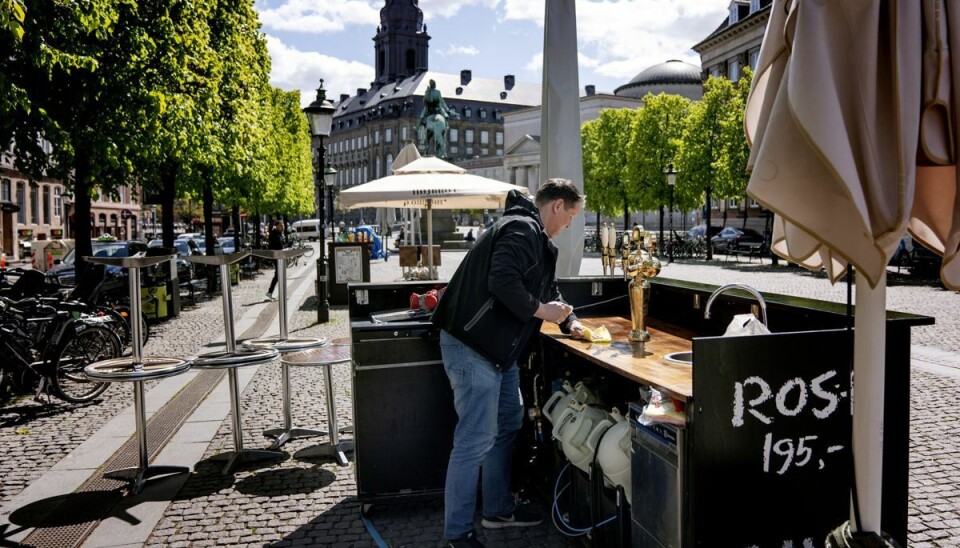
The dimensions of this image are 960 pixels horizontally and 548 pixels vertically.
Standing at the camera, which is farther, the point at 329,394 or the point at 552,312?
the point at 329,394

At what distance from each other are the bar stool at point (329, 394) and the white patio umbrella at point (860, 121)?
4019 millimetres

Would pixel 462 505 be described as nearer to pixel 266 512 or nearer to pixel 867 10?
pixel 266 512

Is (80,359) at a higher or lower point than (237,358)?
lower

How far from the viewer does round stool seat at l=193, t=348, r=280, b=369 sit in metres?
5.42

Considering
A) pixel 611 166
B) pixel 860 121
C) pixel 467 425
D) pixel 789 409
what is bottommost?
pixel 467 425

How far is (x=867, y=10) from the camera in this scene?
2324 mm

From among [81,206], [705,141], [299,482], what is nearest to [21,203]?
[81,206]

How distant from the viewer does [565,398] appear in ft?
15.7

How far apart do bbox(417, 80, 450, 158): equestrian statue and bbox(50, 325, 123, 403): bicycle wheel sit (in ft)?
107

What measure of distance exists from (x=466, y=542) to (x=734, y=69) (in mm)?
63630

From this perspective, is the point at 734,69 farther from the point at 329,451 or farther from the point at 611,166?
the point at 329,451

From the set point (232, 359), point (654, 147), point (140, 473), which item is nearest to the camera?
point (232, 359)

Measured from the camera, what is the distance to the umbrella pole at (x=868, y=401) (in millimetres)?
2664

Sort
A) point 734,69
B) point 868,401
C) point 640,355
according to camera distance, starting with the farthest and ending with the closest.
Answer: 1. point 734,69
2. point 640,355
3. point 868,401
